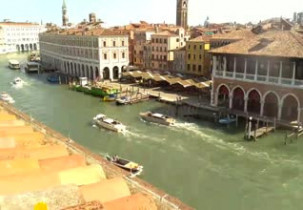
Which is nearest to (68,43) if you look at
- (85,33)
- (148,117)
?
(85,33)

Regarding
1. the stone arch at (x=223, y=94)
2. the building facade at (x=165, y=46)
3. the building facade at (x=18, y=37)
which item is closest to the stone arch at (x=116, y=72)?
the building facade at (x=165, y=46)

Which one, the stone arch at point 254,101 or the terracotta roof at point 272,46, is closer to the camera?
the terracotta roof at point 272,46

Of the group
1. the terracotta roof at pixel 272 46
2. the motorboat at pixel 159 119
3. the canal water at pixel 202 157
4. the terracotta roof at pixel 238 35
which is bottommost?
the canal water at pixel 202 157

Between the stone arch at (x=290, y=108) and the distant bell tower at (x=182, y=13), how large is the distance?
54027mm

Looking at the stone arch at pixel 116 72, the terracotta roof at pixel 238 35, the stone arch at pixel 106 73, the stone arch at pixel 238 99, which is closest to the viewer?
the stone arch at pixel 238 99

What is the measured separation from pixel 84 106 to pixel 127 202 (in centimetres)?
3039

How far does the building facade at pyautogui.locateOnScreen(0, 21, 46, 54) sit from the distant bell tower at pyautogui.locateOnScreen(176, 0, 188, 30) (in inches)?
2503

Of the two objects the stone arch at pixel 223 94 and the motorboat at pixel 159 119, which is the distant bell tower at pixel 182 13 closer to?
the stone arch at pixel 223 94

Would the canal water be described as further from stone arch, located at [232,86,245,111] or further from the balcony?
the balcony

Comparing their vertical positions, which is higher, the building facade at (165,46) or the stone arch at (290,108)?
the building facade at (165,46)

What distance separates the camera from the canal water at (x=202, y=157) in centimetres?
1803

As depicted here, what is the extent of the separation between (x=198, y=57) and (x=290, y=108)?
20357 mm

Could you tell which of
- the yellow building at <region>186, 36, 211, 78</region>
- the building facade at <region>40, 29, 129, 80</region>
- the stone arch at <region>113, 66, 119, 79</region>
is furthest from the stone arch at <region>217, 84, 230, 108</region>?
the stone arch at <region>113, 66, 119, 79</region>

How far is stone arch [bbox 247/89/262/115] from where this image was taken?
29.6 m
